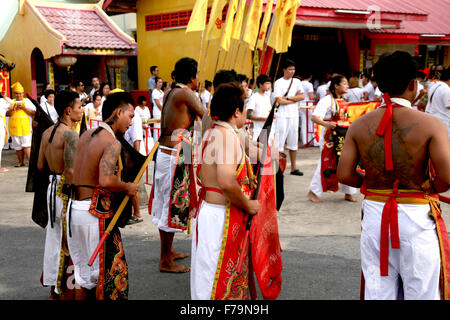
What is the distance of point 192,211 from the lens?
477 cm

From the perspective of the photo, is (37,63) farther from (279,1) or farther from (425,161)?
(425,161)

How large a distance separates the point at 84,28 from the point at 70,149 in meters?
11.7

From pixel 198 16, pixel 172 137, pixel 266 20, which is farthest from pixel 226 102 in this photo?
pixel 198 16

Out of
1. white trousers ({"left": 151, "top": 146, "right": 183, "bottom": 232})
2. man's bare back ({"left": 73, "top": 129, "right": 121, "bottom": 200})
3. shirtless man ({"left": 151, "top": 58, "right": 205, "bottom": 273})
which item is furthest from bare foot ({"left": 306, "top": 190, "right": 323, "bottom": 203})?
man's bare back ({"left": 73, "top": 129, "right": 121, "bottom": 200})

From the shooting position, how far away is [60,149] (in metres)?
3.98

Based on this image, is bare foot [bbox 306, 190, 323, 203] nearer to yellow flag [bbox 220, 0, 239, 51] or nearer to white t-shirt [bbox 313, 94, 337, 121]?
white t-shirt [bbox 313, 94, 337, 121]

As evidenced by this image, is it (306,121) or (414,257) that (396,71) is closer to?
(414,257)

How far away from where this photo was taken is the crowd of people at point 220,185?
275 centimetres

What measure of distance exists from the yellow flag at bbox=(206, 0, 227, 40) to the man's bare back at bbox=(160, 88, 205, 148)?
3.46 ft

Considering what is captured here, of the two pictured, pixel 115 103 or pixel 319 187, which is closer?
pixel 115 103

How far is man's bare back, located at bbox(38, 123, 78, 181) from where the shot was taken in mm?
3914

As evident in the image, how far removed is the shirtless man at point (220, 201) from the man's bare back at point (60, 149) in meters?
1.25

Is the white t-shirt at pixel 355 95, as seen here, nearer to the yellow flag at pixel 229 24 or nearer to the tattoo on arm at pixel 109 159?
the yellow flag at pixel 229 24

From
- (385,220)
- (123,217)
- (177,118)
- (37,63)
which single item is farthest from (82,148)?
(37,63)
